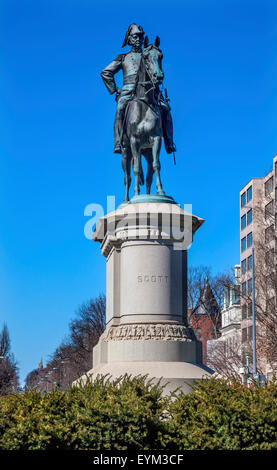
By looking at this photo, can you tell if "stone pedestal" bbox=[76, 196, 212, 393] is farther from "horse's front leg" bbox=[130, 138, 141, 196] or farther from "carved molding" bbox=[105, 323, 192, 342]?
"horse's front leg" bbox=[130, 138, 141, 196]

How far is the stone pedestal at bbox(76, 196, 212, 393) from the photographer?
54.8 feet

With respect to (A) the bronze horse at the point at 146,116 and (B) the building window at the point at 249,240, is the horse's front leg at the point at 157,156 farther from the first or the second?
(B) the building window at the point at 249,240

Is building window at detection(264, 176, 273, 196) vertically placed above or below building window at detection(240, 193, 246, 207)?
below

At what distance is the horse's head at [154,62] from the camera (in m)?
17.9

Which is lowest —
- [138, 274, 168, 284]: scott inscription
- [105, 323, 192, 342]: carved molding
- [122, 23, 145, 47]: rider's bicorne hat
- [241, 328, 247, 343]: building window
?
[105, 323, 192, 342]: carved molding

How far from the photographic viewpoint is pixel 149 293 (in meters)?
17.2

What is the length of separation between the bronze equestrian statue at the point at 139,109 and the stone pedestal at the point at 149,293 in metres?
1.05

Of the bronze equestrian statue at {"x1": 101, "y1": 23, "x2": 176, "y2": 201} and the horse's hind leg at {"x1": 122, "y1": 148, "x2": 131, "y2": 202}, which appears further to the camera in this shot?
the horse's hind leg at {"x1": 122, "y1": 148, "x2": 131, "y2": 202}

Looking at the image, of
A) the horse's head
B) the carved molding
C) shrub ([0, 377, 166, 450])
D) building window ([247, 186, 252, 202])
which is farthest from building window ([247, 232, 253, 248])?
shrub ([0, 377, 166, 450])

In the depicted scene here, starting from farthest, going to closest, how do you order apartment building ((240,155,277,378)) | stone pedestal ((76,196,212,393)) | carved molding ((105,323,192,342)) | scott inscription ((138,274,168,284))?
apartment building ((240,155,277,378)), scott inscription ((138,274,168,284)), carved molding ((105,323,192,342)), stone pedestal ((76,196,212,393))

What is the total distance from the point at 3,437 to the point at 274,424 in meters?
3.64

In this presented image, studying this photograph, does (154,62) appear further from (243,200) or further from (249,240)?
(243,200)

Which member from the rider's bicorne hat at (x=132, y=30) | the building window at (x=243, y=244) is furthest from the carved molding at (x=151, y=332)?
the building window at (x=243, y=244)

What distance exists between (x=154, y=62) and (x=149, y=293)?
499 cm
